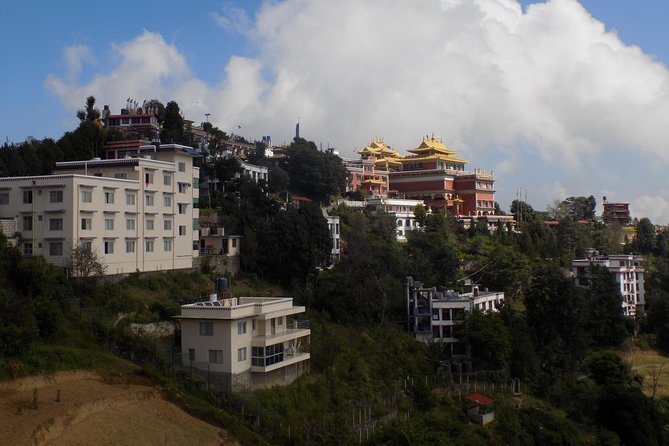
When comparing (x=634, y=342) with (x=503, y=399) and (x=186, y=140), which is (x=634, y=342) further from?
(x=186, y=140)

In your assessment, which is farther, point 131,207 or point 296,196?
point 296,196

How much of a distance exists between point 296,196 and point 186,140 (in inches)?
417

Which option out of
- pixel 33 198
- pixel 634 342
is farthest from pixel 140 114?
pixel 634 342

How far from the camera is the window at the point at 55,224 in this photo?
27922 millimetres

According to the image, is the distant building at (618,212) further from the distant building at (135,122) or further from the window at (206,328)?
the window at (206,328)

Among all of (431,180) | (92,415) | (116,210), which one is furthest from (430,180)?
(92,415)

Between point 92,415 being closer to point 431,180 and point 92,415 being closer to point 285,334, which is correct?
point 285,334

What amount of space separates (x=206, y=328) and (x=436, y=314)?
14592mm

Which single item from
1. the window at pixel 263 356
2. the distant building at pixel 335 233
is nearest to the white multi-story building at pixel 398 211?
the distant building at pixel 335 233

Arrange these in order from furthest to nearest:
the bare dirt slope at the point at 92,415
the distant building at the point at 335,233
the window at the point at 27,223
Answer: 1. the distant building at the point at 335,233
2. the window at the point at 27,223
3. the bare dirt slope at the point at 92,415

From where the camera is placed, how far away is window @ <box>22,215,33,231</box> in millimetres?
28312

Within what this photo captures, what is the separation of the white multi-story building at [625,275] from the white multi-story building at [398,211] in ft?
36.3

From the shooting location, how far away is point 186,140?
145ft

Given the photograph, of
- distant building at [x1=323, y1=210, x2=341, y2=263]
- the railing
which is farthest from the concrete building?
the railing
